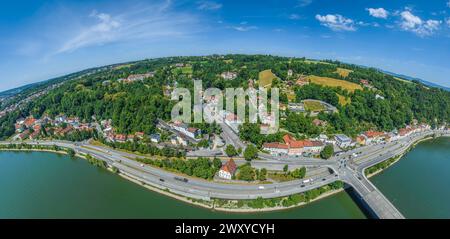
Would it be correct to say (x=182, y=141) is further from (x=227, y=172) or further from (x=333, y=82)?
(x=333, y=82)

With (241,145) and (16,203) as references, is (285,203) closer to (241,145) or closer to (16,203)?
(241,145)

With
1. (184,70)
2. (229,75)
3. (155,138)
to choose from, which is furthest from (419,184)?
(184,70)

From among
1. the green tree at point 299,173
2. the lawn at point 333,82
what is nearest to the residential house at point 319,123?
the green tree at point 299,173

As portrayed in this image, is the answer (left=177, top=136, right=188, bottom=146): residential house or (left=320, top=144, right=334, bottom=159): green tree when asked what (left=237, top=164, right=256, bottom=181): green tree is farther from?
(left=177, top=136, right=188, bottom=146): residential house

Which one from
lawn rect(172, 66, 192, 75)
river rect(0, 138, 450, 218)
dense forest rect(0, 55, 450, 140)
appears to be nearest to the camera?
river rect(0, 138, 450, 218)

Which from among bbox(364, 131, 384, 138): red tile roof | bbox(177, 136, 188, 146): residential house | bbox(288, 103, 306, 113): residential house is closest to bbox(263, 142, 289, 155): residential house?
bbox(177, 136, 188, 146): residential house

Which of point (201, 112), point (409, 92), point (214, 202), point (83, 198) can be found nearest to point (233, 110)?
point (201, 112)

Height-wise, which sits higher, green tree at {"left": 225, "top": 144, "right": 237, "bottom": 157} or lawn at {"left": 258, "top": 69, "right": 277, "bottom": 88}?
lawn at {"left": 258, "top": 69, "right": 277, "bottom": 88}
